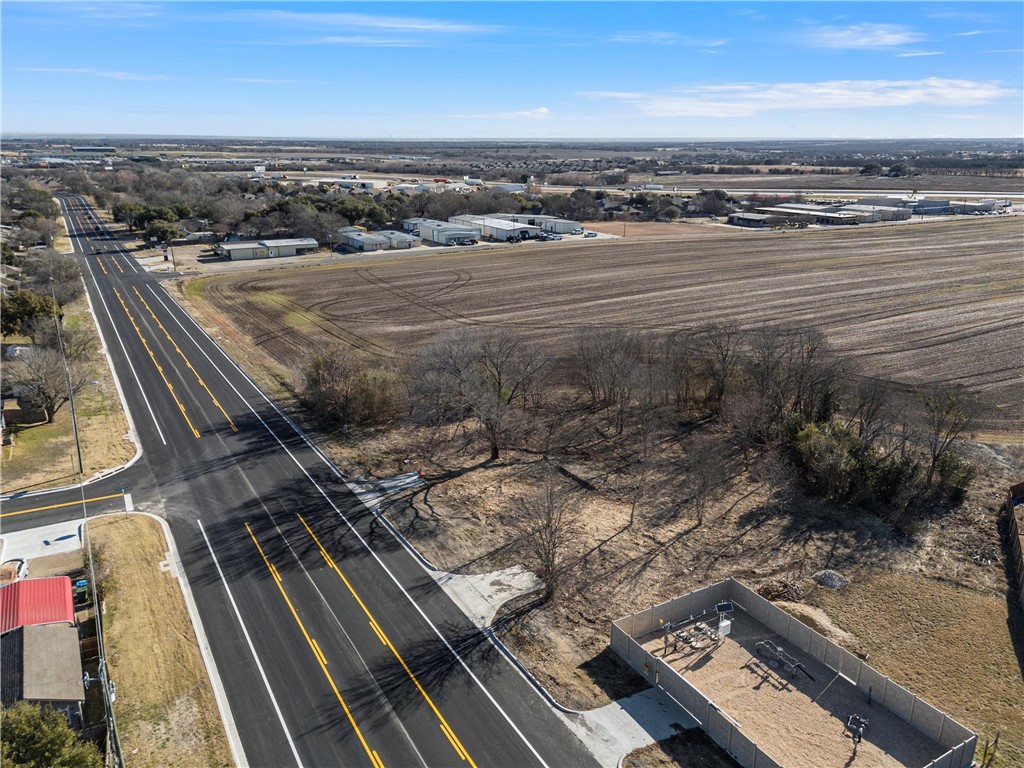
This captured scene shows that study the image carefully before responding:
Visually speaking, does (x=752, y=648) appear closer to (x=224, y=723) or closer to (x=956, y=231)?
(x=224, y=723)

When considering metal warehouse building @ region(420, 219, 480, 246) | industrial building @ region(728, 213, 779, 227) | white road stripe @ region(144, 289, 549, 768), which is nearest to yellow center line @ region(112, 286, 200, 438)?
white road stripe @ region(144, 289, 549, 768)

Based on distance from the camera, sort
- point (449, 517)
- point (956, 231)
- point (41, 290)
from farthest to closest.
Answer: point (956, 231) → point (41, 290) → point (449, 517)

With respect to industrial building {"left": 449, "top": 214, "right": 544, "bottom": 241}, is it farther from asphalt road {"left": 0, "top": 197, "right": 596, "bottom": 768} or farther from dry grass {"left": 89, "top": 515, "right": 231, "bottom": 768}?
dry grass {"left": 89, "top": 515, "right": 231, "bottom": 768}

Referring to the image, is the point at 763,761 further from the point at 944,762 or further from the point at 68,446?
the point at 68,446

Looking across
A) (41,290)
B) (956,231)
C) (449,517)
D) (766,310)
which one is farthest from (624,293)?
(956,231)

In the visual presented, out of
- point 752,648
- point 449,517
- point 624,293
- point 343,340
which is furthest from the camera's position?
point 624,293
